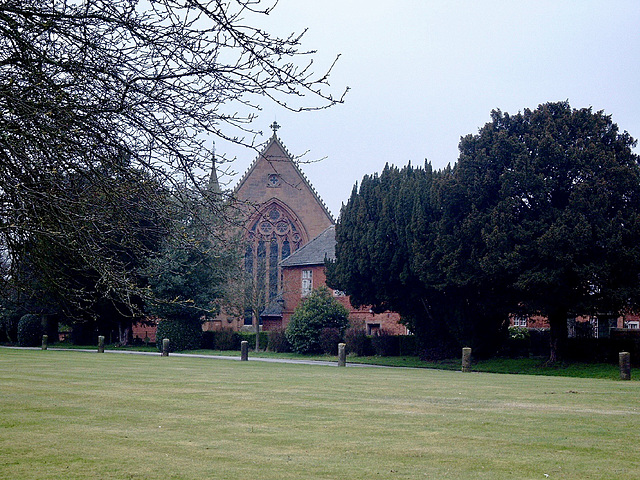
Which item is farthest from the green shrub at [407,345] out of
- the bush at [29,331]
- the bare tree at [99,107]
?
the bare tree at [99,107]

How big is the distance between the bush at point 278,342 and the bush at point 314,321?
231 centimetres

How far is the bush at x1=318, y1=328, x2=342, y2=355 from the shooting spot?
4484 centimetres

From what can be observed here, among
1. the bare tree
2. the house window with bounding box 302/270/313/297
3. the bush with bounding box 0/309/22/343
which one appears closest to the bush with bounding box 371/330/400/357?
the house window with bounding box 302/270/313/297

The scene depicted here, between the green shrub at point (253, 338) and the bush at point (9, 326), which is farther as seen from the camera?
the bush at point (9, 326)

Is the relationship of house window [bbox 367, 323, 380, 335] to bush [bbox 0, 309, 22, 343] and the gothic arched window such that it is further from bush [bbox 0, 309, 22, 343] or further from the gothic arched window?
bush [bbox 0, 309, 22, 343]

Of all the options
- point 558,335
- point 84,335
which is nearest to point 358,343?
point 558,335

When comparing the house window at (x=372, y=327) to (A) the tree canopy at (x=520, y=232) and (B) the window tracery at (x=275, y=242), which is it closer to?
(A) the tree canopy at (x=520, y=232)

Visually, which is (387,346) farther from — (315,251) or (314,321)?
(315,251)

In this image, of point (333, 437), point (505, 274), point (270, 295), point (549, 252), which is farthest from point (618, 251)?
point (270, 295)

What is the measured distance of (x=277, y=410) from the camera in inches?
520

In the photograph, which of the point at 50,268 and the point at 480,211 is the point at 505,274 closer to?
the point at 480,211

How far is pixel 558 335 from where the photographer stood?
3456 centimetres

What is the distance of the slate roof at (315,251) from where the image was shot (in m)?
59.3

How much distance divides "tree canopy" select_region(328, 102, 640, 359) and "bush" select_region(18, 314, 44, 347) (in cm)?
2531
